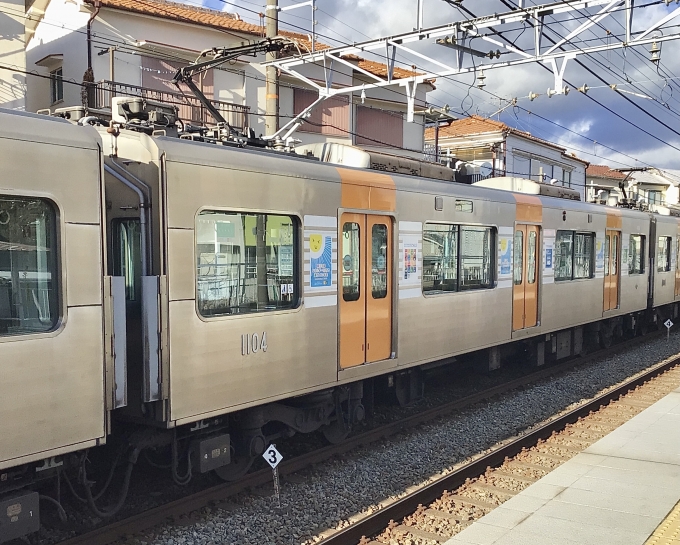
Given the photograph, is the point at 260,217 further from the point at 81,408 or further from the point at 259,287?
the point at 81,408

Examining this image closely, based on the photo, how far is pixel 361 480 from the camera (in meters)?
7.02

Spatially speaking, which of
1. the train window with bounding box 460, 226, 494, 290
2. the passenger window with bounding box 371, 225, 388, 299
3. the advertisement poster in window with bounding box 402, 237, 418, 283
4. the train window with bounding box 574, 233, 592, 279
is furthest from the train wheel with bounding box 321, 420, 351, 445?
the train window with bounding box 574, 233, 592, 279

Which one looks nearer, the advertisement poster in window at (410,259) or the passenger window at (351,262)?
the passenger window at (351,262)

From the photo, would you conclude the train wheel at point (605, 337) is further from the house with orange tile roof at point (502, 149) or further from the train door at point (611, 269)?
the house with orange tile roof at point (502, 149)

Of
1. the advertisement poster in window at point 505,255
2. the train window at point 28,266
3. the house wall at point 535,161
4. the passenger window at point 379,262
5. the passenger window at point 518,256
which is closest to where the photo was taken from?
the train window at point 28,266

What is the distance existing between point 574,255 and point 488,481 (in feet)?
22.9

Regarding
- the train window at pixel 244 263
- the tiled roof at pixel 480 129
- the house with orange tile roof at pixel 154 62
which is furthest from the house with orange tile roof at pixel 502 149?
the train window at pixel 244 263

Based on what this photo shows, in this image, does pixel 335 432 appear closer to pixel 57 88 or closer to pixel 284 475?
pixel 284 475

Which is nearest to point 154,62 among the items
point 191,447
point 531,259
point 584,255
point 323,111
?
point 323,111

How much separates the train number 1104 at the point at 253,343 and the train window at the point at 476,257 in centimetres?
400

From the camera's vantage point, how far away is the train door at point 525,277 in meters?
10.9

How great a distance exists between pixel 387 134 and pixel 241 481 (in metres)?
18.8

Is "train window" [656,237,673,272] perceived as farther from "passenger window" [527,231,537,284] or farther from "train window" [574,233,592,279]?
"passenger window" [527,231,537,284]

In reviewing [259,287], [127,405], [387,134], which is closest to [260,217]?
[259,287]
